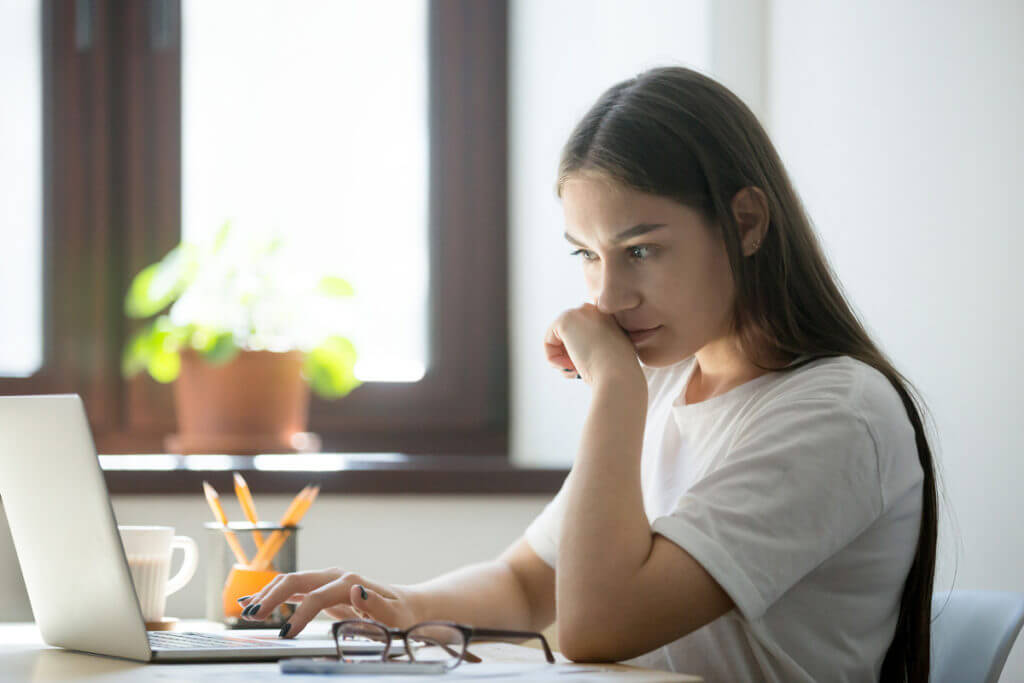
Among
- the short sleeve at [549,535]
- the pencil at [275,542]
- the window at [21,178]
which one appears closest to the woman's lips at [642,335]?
the short sleeve at [549,535]

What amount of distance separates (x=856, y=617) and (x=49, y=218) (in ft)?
5.78

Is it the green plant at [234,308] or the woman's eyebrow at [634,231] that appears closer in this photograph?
the woman's eyebrow at [634,231]

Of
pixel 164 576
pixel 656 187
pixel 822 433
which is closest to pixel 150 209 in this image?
pixel 164 576

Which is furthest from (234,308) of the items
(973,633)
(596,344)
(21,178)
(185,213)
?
(973,633)

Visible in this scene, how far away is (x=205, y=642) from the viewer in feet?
3.31

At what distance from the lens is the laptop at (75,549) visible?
2.99 ft

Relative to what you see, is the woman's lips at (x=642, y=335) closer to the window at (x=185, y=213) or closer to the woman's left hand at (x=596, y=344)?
the woman's left hand at (x=596, y=344)

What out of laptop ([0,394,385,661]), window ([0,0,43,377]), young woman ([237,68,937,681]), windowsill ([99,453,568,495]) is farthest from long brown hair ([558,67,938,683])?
window ([0,0,43,377])

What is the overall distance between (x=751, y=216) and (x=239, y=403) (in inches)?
49.7

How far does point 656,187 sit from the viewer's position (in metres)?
1.09

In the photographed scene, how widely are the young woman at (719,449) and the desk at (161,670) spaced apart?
3.4 inches

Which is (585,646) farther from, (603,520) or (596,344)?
(596,344)

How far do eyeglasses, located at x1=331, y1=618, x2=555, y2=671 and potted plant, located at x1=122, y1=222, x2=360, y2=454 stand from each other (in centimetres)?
123

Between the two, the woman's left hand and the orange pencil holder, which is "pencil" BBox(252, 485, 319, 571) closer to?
the orange pencil holder
